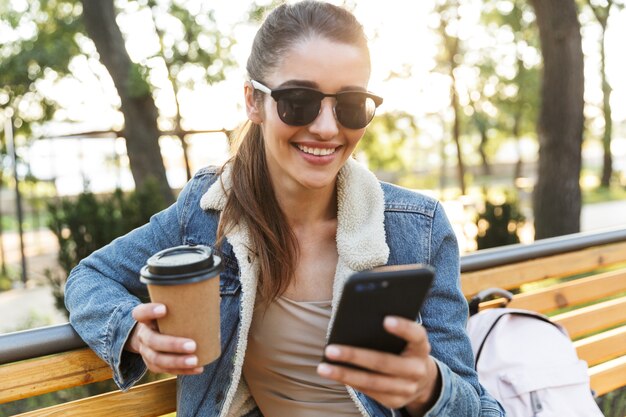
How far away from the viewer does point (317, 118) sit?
5.66 feet

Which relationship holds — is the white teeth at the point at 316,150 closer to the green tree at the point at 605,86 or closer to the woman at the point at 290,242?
the woman at the point at 290,242

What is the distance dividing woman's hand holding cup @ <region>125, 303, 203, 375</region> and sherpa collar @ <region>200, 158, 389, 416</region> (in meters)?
0.43

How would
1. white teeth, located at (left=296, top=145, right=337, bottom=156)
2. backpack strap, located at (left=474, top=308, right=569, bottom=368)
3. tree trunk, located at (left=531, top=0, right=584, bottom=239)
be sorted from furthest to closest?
tree trunk, located at (left=531, top=0, right=584, bottom=239) → backpack strap, located at (left=474, top=308, right=569, bottom=368) → white teeth, located at (left=296, top=145, right=337, bottom=156)

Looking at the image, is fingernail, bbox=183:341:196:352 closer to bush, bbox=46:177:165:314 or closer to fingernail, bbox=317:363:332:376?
fingernail, bbox=317:363:332:376

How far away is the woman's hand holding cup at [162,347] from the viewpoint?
1.30m

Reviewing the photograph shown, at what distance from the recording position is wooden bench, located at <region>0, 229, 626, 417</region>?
174cm

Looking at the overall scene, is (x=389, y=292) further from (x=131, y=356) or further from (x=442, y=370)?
(x=131, y=356)

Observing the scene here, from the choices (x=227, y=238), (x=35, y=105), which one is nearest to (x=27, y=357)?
(x=227, y=238)

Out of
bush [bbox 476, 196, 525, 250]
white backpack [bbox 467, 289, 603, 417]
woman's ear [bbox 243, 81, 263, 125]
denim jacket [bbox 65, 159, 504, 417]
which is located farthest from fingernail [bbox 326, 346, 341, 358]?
bush [bbox 476, 196, 525, 250]

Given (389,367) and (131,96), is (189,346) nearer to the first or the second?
(389,367)

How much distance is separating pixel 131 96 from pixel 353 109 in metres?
6.79

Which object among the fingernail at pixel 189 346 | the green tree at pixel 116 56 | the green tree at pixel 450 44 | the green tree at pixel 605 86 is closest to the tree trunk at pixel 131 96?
the green tree at pixel 116 56

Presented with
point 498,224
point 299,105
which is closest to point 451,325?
point 299,105

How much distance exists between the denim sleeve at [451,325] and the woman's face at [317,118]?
415 millimetres
